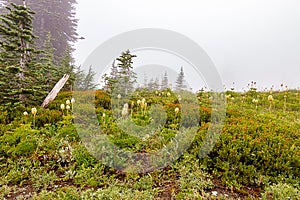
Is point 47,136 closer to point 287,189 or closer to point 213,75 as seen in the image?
point 213,75

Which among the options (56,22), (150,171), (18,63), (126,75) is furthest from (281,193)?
(56,22)

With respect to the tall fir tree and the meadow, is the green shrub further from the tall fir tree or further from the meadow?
the tall fir tree

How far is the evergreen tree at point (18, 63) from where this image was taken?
775 centimetres

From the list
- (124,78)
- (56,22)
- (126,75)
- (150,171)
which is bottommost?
(150,171)

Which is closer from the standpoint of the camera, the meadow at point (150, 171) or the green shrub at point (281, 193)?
the green shrub at point (281, 193)

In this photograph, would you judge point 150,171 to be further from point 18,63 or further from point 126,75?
point 18,63

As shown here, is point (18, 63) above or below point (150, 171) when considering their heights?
above

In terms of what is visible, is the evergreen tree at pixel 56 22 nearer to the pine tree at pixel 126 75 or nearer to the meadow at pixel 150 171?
the pine tree at pixel 126 75

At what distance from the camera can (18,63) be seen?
857 centimetres

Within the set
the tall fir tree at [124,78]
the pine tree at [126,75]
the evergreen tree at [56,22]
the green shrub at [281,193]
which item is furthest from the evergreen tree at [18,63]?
the evergreen tree at [56,22]

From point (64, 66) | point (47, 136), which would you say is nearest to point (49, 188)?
point (47, 136)

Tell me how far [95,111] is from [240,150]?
5144 millimetres

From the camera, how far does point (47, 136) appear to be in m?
6.01

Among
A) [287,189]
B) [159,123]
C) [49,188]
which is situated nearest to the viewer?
[287,189]
